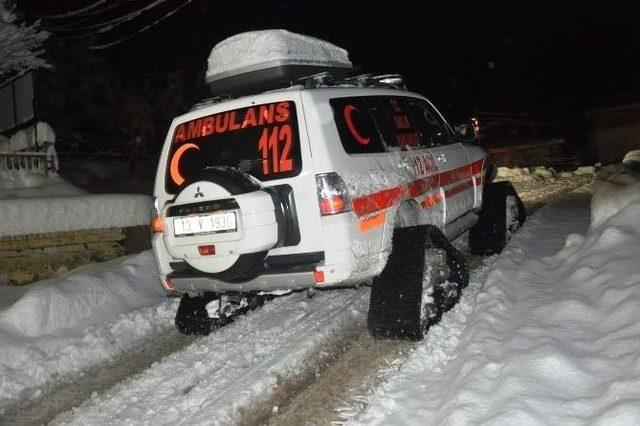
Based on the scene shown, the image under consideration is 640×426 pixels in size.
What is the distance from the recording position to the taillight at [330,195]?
→ 3.71 metres

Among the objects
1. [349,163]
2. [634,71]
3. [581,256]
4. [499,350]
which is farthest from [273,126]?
[634,71]

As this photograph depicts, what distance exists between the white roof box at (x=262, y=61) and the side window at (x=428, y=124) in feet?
3.40

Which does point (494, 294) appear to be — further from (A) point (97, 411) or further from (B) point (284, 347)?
(A) point (97, 411)

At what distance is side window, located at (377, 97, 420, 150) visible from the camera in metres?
4.64

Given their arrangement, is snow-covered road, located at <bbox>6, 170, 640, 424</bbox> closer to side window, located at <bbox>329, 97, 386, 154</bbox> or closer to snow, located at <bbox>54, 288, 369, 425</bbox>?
snow, located at <bbox>54, 288, 369, 425</bbox>

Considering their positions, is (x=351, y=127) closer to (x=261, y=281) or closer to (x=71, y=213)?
(x=261, y=281)

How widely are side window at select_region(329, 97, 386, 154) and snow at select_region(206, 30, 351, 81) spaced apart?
0.95m

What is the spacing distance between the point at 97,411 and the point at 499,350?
106 inches

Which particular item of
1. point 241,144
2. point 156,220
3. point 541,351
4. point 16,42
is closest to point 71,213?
point 156,220

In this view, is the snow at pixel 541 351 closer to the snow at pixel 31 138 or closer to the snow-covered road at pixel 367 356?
the snow-covered road at pixel 367 356

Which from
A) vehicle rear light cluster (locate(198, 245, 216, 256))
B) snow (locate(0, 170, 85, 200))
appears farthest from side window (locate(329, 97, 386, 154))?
snow (locate(0, 170, 85, 200))

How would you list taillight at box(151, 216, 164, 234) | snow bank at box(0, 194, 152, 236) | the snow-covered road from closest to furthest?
1. the snow-covered road
2. taillight at box(151, 216, 164, 234)
3. snow bank at box(0, 194, 152, 236)

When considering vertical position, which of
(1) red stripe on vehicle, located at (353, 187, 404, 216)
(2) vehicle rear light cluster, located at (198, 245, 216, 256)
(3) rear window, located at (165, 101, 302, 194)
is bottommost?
(2) vehicle rear light cluster, located at (198, 245, 216, 256)

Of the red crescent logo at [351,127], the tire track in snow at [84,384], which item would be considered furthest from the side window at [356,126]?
the tire track in snow at [84,384]
